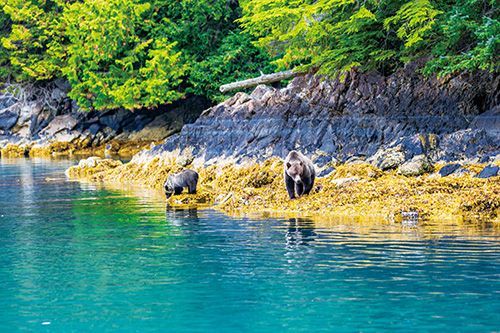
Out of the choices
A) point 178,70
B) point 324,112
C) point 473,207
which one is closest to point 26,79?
point 178,70

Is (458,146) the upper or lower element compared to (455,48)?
lower

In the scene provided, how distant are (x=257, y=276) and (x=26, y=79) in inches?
1935

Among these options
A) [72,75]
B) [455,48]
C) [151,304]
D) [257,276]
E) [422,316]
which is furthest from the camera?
[72,75]

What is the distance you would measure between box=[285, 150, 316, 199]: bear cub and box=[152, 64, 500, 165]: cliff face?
111 inches

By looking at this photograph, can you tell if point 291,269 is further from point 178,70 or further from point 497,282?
point 178,70

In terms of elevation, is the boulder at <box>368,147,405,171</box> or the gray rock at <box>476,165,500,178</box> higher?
the boulder at <box>368,147,405,171</box>

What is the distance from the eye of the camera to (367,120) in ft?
86.5

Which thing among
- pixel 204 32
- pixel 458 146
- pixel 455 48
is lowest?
pixel 458 146

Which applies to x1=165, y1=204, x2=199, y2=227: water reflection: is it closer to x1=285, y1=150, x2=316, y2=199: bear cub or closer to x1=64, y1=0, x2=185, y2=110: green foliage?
x1=285, y1=150, x2=316, y2=199: bear cub

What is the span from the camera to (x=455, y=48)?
2495 cm

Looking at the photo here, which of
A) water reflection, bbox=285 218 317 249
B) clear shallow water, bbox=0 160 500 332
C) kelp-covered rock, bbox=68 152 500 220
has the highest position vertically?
kelp-covered rock, bbox=68 152 500 220

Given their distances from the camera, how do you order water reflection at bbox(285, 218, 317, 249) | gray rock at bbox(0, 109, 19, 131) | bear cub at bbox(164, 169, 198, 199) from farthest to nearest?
→ 1. gray rock at bbox(0, 109, 19, 131)
2. bear cub at bbox(164, 169, 198, 199)
3. water reflection at bbox(285, 218, 317, 249)

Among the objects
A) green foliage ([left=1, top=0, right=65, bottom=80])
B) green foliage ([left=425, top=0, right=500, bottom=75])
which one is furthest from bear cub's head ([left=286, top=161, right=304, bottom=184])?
green foliage ([left=1, top=0, right=65, bottom=80])

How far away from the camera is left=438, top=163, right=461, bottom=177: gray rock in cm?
2170
